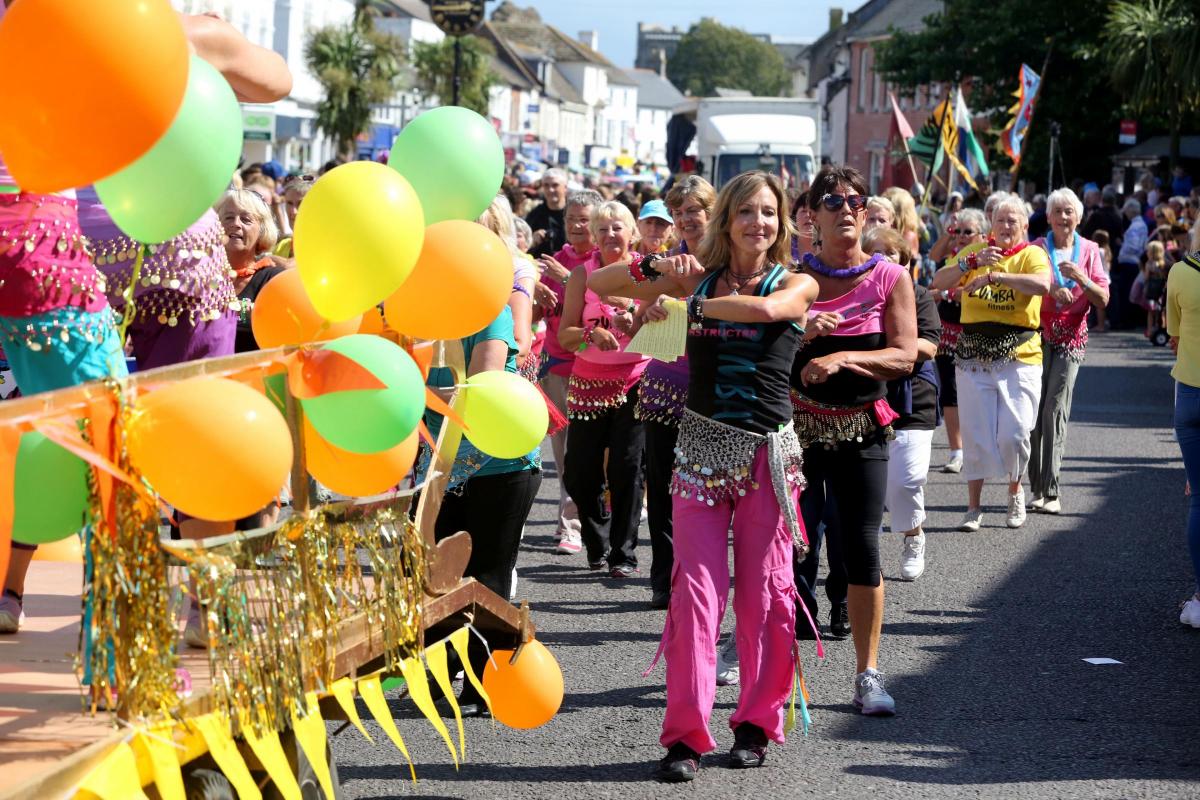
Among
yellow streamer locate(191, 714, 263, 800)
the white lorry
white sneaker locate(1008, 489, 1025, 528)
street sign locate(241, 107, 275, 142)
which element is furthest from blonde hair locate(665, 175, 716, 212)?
street sign locate(241, 107, 275, 142)

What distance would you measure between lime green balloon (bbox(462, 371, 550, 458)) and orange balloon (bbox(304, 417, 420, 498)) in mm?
721

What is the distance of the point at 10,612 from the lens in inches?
159

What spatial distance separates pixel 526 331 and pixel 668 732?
6.67ft

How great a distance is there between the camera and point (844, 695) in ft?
20.5

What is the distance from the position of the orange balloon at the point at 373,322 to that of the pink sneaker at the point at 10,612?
110 cm

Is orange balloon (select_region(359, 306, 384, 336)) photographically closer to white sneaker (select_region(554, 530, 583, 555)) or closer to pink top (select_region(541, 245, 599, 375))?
pink top (select_region(541, 245, 599, 375))

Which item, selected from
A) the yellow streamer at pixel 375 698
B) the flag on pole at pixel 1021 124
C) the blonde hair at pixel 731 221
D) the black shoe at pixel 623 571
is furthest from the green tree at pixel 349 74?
the yellow streamer at pixel 375 698

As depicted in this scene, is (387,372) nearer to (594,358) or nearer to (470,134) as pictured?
(470,134)

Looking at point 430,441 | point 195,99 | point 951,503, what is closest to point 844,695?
point 430,441

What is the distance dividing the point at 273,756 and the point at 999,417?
23.6ft

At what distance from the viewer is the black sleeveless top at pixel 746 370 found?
17.3 ft

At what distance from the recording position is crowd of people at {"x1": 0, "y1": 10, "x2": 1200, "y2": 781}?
4254 millimetres

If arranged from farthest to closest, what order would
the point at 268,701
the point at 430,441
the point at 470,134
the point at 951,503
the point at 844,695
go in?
the point at 951,503, the point at 844,695, the point at 430,441, the point at 470,134, the point at 268,701

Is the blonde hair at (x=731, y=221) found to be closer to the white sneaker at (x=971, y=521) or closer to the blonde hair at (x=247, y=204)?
the blonde hair at (x=247, y=204)
